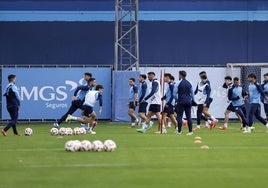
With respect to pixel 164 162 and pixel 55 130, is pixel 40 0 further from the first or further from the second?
pixel 164 162

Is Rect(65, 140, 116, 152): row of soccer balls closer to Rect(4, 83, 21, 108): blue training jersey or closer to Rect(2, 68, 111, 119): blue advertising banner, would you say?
Rect(4, 83, 21, 108): blue training jersey

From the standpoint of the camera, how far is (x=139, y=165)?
1510 cm

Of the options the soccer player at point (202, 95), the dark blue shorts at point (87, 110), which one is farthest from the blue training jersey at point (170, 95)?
the dark blue shorts at point (87, 110)

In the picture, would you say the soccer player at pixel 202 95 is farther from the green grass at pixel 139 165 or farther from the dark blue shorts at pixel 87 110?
the green grass at pixel 139 165

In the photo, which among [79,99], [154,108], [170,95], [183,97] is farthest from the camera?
[170,95]

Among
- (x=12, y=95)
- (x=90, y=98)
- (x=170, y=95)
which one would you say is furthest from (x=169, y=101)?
(x=12, y=95)

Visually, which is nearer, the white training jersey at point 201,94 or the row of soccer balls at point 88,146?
the row of soccer balls at point 88,146

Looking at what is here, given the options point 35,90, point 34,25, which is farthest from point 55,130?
point 34,25

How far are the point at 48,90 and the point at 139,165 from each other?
23.5 m

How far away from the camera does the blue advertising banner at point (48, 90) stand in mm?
37812

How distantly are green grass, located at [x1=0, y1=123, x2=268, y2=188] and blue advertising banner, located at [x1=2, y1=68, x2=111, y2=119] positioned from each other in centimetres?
1571

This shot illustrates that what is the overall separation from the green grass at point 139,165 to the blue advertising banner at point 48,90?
15713 mm

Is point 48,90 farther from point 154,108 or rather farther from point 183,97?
point 183,97

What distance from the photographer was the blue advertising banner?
124 ft
